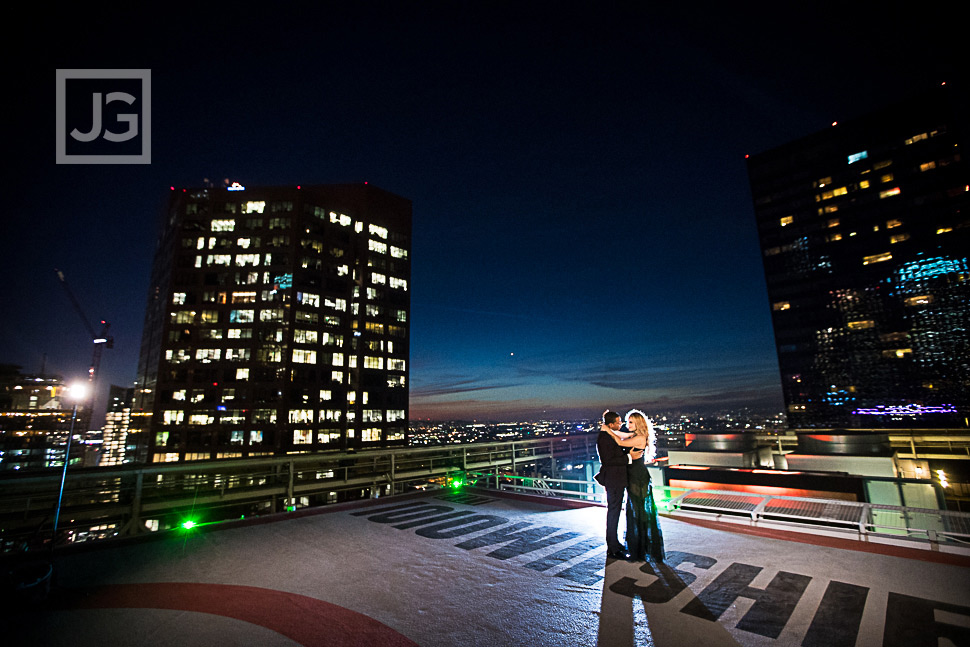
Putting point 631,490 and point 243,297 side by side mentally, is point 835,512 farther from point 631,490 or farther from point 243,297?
point 243,297

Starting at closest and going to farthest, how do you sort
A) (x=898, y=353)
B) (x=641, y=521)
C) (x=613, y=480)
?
(x=641, y=521)
(x=613, y=480)
(x=898, y=353)

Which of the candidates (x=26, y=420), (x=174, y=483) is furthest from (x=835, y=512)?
(x=26, y=420)

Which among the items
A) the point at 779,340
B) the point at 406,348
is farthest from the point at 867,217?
the point at 406,348

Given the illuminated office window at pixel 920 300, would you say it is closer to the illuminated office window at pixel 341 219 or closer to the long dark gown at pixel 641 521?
the long dark gown at pixel 641 521

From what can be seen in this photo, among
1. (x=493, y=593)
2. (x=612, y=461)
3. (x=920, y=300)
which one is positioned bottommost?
(x=493, y=593)

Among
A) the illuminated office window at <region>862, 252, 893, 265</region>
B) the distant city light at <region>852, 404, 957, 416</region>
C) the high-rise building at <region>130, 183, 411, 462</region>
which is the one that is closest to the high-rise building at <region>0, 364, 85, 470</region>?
the high-rise building at <region>130, 183, 411, 462</region>

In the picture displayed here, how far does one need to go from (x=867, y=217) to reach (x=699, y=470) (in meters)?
96.8

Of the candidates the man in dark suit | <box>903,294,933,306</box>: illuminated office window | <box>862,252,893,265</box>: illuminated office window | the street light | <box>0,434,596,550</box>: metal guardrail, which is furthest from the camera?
<box>862,252,893,265</box>: illuminated office window

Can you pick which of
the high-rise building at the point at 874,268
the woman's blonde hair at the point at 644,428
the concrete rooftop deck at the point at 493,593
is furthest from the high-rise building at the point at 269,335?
the high-rise building at the point at 874,268

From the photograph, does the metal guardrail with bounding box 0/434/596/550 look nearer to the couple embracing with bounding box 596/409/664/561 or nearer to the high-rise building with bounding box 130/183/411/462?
the couple embracing with bounding box 596/409/664/561

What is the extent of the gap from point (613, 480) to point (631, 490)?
279mm

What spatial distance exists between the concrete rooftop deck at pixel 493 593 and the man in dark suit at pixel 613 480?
313 millimetres

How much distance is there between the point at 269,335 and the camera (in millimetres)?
68625

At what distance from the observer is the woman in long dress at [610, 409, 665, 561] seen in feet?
19.7
